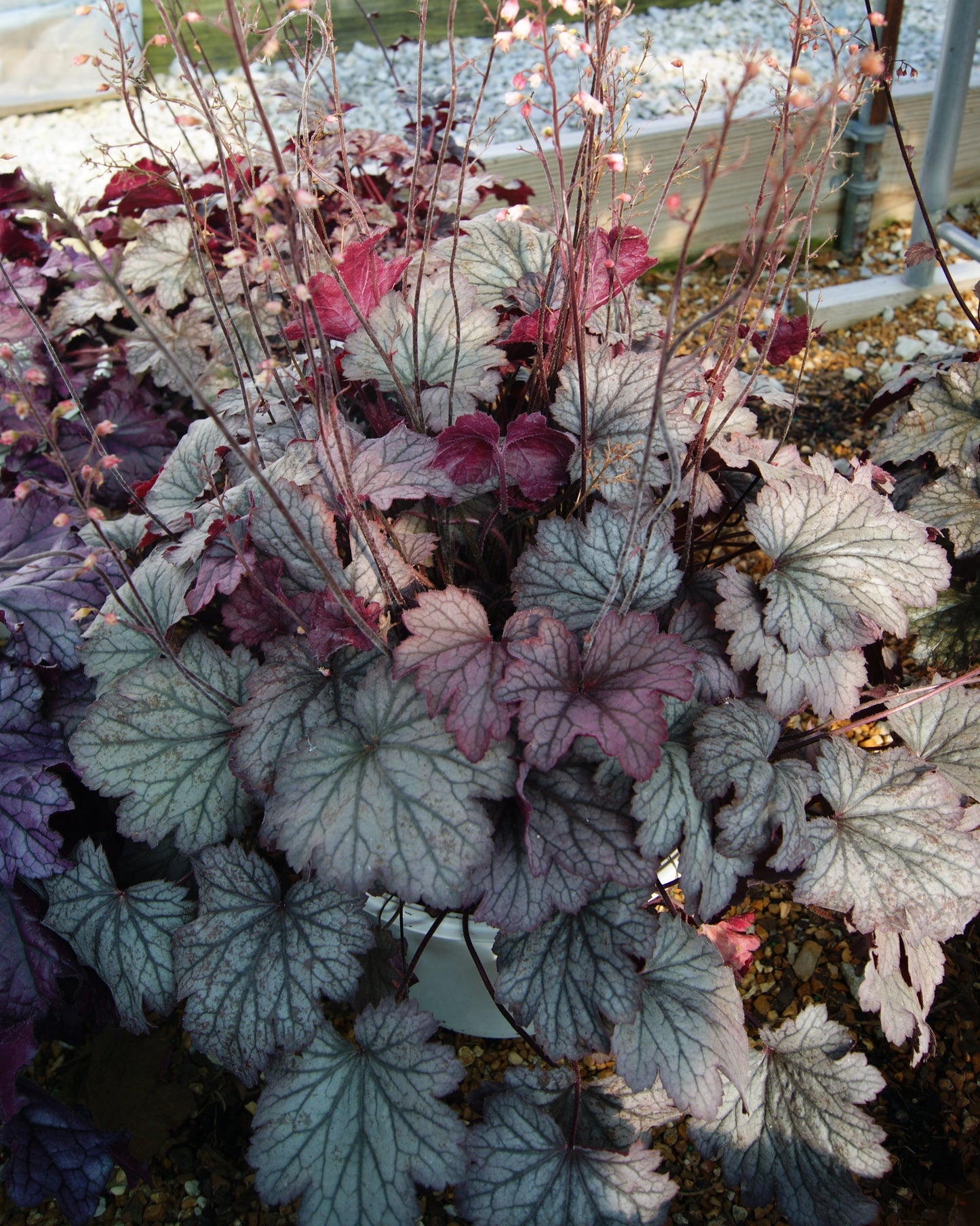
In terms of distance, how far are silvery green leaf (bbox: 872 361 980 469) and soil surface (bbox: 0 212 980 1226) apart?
720mm

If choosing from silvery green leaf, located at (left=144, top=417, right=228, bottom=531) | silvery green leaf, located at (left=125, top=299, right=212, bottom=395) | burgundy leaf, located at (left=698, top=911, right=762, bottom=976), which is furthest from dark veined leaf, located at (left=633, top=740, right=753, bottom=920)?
silvery green leaf, located at (left=125, top=299, right=212, bottom=395)

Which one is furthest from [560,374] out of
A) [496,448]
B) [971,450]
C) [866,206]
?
[866,206]

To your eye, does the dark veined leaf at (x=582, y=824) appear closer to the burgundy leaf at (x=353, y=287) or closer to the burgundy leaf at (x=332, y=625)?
the burgundy leaf at (x=332, y=625)

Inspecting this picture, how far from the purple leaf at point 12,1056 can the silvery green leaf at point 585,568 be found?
80cm

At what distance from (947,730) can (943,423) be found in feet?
1.71

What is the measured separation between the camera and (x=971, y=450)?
1.36m

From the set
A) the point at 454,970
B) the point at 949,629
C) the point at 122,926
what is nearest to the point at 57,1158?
the point at 122,926

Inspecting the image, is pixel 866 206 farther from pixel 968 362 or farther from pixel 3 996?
pixel 3 996

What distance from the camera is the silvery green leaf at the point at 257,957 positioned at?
3.21ft

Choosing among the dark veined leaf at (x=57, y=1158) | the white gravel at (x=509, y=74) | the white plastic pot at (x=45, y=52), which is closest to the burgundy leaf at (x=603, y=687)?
the dark veined leaf at (x=57, y=1158)

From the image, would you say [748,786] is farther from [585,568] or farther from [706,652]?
[585,568]

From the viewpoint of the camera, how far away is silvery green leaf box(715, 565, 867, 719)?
1.00m

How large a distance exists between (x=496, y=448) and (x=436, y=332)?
10.4 inches

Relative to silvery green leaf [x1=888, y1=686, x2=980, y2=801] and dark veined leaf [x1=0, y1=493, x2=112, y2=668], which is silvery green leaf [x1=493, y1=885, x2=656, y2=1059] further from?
dark veined leaf [x1=0, y1=493, x2=112, y2=668]
